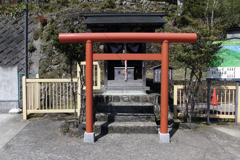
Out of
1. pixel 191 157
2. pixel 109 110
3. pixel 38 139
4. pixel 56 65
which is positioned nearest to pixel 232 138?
pixel 191 157

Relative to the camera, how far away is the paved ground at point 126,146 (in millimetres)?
3604

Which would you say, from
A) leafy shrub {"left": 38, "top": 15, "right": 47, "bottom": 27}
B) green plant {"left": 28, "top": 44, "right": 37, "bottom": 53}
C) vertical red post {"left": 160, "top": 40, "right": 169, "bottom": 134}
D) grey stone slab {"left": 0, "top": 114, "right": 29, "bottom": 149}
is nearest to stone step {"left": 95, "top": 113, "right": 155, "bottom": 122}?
vertical red post {"left": 160, "top": 40, "right": 169, "bottom": 134}

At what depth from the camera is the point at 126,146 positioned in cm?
404

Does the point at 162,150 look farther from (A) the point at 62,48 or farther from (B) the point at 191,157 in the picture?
(A) the point at 62,48

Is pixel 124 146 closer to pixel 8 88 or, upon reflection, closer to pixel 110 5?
pixel 8 88

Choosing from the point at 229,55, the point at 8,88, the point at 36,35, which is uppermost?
the point at 36,35

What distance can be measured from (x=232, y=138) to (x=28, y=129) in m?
6.10

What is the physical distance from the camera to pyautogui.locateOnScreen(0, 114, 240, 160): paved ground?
3.60 meters

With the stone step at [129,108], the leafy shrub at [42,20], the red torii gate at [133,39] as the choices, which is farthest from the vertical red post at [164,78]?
the leafy shrub at [42,20]

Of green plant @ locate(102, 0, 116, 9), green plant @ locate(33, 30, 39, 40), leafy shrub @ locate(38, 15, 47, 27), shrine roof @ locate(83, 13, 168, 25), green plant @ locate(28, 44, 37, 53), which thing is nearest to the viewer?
shrine roof @ locate(83, 13, 168, 25)

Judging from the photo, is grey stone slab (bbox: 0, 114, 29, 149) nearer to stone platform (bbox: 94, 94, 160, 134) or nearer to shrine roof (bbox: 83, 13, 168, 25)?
stone platform (bbox: 94, 94, 160, 134)

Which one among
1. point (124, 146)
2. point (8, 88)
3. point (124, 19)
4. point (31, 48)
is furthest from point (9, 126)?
point (31, 48)

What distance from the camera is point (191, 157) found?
3.55 m

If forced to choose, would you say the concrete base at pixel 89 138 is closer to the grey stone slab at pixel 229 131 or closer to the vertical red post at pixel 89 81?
the vertical red post at pixel 89 81
